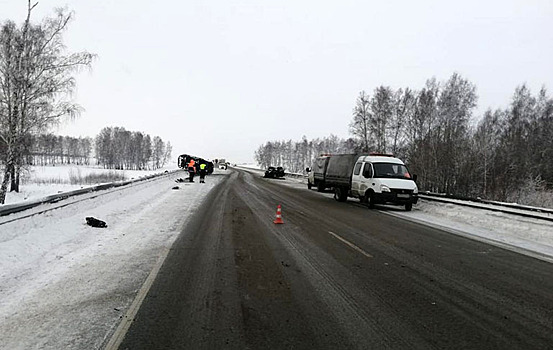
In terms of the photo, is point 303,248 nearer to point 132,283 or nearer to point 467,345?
point 132,283

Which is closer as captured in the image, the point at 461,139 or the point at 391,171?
the point at 391,171

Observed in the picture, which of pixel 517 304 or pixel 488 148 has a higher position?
pixel 488 148

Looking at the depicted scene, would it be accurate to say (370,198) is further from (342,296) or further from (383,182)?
(342,296)

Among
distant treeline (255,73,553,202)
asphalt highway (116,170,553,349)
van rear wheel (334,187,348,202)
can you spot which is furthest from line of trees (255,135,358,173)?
asphalt highway (116,170,553,349)

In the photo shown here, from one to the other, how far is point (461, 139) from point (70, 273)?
123 ft

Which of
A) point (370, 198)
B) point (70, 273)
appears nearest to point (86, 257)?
point (70, 273)

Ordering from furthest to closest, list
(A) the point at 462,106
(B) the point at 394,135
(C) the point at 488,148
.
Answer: (B) the point at 394,135, (A) the point at 462,106, (C) the point at 488,148

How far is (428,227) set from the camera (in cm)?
1227

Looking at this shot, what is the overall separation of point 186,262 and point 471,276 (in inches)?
210

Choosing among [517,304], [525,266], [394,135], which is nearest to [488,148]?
[394,135]

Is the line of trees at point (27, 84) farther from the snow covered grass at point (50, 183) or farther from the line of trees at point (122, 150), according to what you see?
the line of trees at point (122, 150)

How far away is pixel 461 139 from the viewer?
35.8 meters

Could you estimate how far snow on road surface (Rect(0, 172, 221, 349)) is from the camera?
395cm

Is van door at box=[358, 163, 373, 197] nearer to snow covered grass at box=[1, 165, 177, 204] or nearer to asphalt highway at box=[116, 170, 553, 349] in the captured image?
asphalt highway at box=[116, 170, 553, 349]
